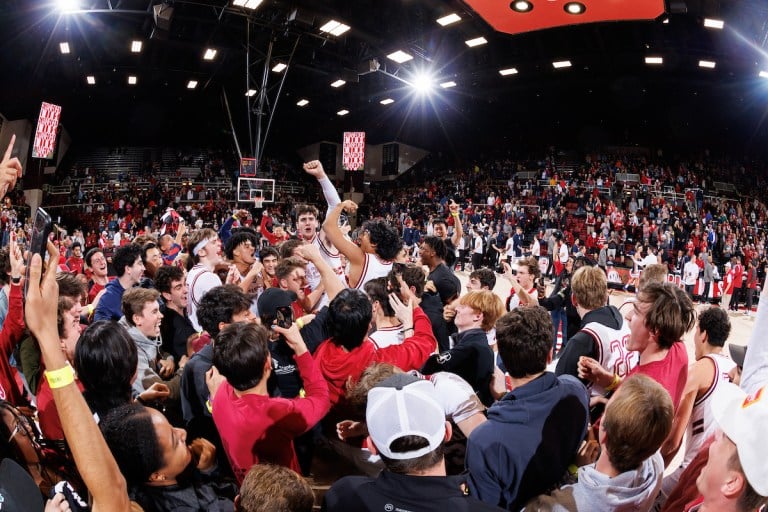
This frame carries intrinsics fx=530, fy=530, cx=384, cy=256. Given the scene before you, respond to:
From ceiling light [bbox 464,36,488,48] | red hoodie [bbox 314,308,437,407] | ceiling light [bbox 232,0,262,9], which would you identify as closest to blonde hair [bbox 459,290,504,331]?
red hoodie [bbox 314,308,437,407]

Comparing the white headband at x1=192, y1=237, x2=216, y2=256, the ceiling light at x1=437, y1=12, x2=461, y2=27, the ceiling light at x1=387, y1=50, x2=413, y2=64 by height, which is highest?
the ceiling light at x1=387, y1=50, x2=413, y2=64

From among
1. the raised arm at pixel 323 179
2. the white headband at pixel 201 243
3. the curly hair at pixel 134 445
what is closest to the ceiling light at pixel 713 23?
the raised arm at pixel 323 179

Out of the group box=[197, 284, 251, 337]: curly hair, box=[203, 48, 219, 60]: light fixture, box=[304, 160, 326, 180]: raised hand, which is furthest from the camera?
box=[203, 48, 219, 60]: light fixture

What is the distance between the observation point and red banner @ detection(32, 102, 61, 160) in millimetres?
18531

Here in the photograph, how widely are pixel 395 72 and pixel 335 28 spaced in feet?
14.6

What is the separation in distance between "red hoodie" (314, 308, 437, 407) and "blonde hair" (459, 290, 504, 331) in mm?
461

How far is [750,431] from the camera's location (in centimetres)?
114

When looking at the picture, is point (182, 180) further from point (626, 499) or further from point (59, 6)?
point (626, 499)

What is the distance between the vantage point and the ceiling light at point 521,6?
36.6ft

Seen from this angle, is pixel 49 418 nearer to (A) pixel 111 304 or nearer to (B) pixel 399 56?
(A) pixel 111 304

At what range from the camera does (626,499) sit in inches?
65.6

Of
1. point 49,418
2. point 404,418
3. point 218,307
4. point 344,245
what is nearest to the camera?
point 404,418

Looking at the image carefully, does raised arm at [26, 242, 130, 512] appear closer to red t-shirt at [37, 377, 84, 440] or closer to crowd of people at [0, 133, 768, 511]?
crowd of people at [0, 133, 768, 511]

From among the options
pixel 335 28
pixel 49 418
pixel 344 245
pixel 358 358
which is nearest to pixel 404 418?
pixel 358 358
